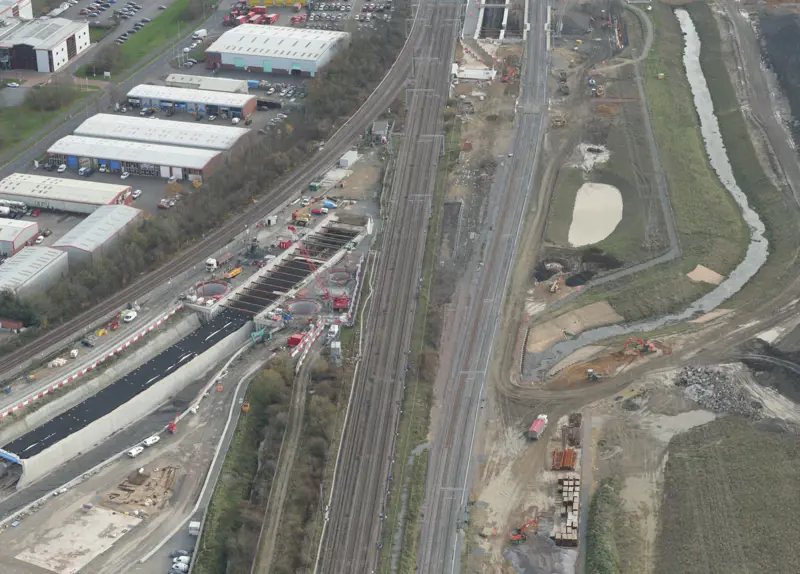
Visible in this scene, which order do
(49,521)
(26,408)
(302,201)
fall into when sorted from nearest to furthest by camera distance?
(49,521)
(26,408)
(302,201)

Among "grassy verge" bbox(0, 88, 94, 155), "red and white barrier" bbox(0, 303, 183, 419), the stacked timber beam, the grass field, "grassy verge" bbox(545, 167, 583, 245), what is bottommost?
"grassy verge" bbox(0, 88, 94, 155)

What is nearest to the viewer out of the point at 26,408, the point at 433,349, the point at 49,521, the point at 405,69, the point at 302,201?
the point at 49,521

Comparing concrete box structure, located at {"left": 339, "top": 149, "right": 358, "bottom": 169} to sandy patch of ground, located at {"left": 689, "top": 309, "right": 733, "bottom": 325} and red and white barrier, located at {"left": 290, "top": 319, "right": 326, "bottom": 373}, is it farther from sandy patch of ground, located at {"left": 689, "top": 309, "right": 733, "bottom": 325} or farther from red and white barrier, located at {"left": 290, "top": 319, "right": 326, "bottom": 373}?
sandy patch of ground, located at {"left": 689, "top": 309, "right": 733, "bottom": 325}

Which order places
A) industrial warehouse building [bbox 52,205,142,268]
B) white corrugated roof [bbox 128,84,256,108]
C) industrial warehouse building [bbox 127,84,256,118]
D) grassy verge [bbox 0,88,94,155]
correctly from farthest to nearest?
white corrugated roof [bbox 128,84,256,108] → industrial warehouse building [bbox 127,84,256,118] → grassy verge [bbox 0,88,94,155] → industrial warehouse building [bbox 52,205,142,268]

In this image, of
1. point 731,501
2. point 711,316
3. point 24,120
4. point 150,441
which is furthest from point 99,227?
point 731,501

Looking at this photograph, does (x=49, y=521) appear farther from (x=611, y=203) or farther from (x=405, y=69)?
(x=405, y=69)

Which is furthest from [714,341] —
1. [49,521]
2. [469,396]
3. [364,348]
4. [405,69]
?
[405,69]

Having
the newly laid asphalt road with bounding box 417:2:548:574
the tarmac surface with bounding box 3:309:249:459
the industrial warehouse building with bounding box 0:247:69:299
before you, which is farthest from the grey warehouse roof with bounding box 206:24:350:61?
the tarmac surface with bounding box 3:309:249:459
